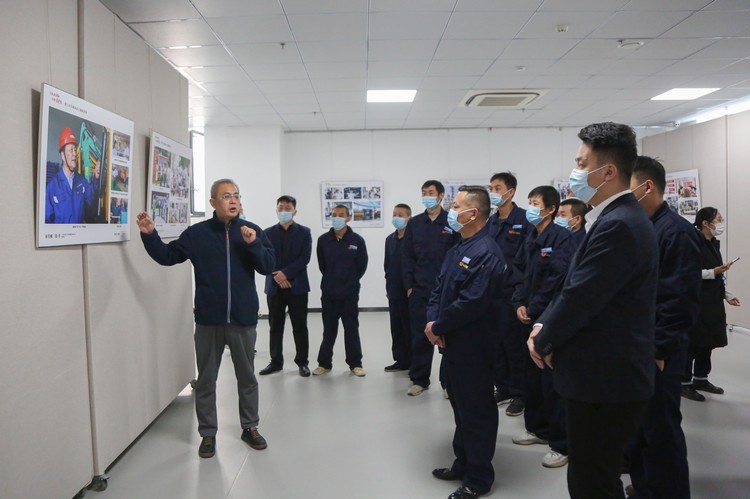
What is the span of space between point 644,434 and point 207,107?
6.57 m

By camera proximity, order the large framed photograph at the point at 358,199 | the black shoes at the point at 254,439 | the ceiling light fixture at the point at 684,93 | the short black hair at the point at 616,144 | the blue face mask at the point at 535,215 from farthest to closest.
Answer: the large framed photograph at the point at 358,199
the ceiling light fixture at the point at 684,93
the blue face mask at the point at 535,215
the black shoes at the point at 254,439
the short black hair at the point at 616,144

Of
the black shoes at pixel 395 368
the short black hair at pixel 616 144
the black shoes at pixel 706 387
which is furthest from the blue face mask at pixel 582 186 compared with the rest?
the black shoes at pixel 706 387

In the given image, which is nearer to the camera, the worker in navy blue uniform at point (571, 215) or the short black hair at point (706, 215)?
the worker in navy blue uniform at point (571, 215)

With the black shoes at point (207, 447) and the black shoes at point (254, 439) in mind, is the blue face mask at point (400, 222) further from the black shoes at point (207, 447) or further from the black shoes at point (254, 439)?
the black shoes at point (207, 447)

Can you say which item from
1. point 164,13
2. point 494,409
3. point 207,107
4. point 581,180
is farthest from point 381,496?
point 207,107

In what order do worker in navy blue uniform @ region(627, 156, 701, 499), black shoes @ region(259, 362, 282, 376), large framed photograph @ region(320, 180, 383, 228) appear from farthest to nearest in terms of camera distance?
large framed photograph @ region(320, 180, 383, 228) < black shoes @ region(259, 362, 282, 376) < worker in navy blue uniform @ region(627, 156, 701, 499)

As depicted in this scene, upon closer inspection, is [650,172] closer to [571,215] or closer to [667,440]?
[571,215]

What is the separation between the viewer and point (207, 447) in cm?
297

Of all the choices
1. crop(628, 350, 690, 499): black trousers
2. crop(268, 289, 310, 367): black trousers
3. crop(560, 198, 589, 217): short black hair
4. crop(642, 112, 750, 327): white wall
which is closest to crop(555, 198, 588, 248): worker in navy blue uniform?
crop(560, 198, 589, 217): short black hair

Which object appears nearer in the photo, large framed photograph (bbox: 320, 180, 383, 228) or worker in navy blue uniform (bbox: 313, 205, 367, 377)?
worker in navy blue uniform (bbox: 313, 205, 367, 377)

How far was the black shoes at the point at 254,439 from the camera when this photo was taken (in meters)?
3.04

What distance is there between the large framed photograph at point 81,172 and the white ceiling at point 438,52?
5.24ft

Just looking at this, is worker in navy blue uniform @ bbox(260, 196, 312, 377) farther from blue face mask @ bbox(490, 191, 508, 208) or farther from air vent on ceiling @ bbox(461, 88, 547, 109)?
air vent on ceiling @ bbox(461, 88, 547, 109)

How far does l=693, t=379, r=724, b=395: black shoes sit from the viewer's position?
4.07m
